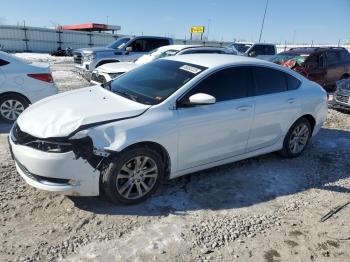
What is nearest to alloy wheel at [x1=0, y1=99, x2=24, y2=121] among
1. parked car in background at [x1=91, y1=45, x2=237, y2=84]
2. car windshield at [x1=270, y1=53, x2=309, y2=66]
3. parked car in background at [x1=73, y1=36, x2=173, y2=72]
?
parked car in background at [x1=91, y1=45, x2=237, y2=84]

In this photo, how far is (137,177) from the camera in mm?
3996

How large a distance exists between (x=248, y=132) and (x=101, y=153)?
A: 218 cm

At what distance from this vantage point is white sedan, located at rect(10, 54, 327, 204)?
3639 millimetres

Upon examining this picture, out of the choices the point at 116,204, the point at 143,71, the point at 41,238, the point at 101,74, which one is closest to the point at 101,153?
the point at 116,204

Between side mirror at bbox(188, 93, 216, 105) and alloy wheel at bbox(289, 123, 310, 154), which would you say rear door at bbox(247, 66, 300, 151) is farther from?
side mirror at bbox(188, 93, 216, 105)

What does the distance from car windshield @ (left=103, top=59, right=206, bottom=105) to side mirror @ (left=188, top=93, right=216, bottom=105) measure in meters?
0.28

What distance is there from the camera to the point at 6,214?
3.78 metres

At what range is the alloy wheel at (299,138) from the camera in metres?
5.72

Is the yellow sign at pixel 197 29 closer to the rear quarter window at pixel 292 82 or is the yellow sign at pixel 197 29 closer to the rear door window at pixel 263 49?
the rear door window at pixel 263 49

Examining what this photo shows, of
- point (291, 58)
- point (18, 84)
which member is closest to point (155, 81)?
point (18, 84)

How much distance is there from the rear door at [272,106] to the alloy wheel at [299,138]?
0.32m

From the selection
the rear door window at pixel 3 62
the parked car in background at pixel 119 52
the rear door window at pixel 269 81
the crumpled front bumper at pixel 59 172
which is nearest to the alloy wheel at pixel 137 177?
the crumpled front bumper at pixel 59 172

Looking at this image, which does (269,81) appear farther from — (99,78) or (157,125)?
(99,78)

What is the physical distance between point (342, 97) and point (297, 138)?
4457 millimetres
